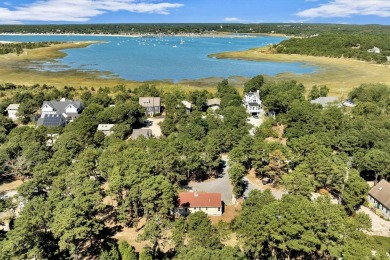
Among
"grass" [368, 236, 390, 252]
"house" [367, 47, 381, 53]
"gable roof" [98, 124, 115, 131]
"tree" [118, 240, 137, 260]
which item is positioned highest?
"house" [367, 47, 381, 53]

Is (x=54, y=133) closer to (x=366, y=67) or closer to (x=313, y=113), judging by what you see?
(x=313, y=113)

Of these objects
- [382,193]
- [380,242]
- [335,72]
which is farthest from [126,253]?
[335,72]

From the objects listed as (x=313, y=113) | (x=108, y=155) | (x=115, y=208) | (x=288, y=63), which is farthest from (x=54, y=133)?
(x=288, y=63)

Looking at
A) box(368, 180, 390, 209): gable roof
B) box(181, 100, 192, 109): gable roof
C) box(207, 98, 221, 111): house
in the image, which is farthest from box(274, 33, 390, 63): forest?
box(368, 180, 390, 209): gable roof

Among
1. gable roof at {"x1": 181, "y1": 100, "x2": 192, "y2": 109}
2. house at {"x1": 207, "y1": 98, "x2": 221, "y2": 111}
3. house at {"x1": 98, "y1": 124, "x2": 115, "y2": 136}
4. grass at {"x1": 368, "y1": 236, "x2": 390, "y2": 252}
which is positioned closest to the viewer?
grass at {"x1": 368, "y1": 236, "x2": 390, "y2": 252}

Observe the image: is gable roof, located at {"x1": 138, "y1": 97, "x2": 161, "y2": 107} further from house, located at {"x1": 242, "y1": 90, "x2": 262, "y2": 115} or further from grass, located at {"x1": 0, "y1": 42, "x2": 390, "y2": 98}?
house, located at {"x1": 242, "y1": 90, "x2": 262, "y2": 115}

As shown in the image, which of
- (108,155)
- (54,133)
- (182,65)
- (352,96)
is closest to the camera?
(108,155)

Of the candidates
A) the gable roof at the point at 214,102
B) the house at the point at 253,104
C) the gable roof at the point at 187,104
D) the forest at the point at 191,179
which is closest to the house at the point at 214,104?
the gable roof at the point at 214,102

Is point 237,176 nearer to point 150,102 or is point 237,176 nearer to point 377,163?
point 377,163
